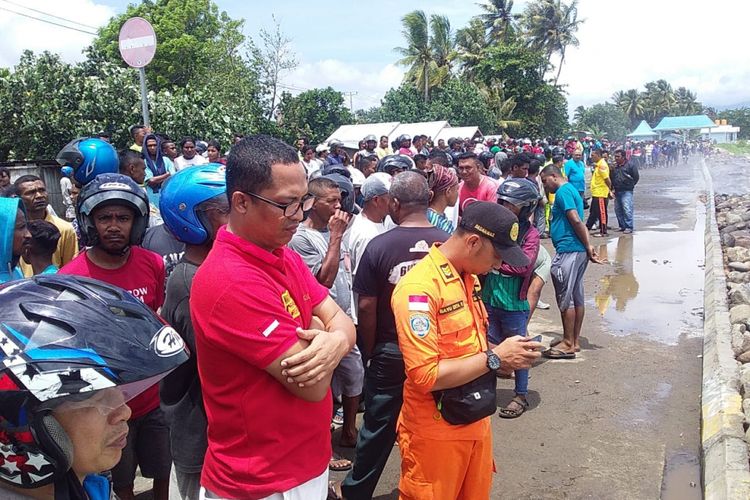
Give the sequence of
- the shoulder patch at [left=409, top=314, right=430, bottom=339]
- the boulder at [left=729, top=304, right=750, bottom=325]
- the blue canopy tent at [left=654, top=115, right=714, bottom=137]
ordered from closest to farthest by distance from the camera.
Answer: the shoulder patch at [left=409, top=314, right=430, bottom=339], the boulder at [left=729, top=304, right=750, bottom=325], the blue canopy tent at [left=654, top=115, right=714, bottom=137]

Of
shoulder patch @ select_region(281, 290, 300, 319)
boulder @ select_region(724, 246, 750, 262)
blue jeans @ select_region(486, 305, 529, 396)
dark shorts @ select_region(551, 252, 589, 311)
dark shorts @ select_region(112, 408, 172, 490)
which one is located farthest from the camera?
boulder @ select_region(724, 246, 750, 262)

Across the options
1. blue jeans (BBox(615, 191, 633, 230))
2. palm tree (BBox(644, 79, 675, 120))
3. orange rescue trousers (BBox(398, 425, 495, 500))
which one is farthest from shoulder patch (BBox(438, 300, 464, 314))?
palm tree (BBox(644, 79, 675, 120))

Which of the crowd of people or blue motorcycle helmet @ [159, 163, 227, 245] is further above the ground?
blue motorcycle helmet @ [159, 163, 227, 245]

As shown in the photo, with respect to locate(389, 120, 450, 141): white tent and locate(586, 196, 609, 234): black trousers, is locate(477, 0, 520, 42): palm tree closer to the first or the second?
locate(389, 120, 450, 141): white tent

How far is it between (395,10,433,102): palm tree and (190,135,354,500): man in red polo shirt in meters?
39.4

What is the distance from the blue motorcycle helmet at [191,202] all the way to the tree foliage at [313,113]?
824 inches

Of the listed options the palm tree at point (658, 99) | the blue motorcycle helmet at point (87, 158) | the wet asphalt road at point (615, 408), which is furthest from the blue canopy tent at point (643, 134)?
the blue motorcycle helmet at point (87, 158)

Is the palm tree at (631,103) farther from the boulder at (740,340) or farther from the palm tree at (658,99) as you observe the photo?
the boulder at (740,340)

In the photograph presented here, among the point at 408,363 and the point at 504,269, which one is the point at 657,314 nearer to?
the point at 504,269

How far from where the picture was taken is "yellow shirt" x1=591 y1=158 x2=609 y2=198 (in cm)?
1324

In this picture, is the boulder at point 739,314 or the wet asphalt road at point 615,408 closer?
the wet asphalt road at point 615,408

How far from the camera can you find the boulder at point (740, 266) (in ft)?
34.6

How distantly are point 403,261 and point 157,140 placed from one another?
574 centimetres

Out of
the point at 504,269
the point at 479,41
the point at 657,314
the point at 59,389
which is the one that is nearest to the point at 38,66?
the point at 504,269
